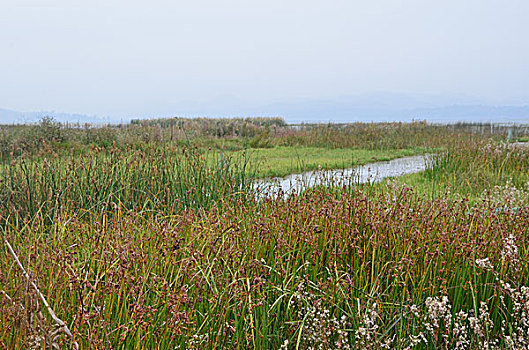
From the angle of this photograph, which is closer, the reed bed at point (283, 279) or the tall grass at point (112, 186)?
the reed bed at point (283, 279)

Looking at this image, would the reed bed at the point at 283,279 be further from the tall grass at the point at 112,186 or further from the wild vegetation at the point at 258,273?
the tall grass at the point at 112,186

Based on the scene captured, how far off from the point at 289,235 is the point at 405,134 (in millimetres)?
17367

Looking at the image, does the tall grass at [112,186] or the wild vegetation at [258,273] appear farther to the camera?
the tall grass at [112,186]

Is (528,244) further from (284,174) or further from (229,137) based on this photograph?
(229,137)

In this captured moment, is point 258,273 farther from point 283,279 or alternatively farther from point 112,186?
point 112,186

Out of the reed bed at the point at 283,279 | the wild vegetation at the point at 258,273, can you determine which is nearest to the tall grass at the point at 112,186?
the wild vegetation at the point at 258,273

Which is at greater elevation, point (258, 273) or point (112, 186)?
point (112, 186)

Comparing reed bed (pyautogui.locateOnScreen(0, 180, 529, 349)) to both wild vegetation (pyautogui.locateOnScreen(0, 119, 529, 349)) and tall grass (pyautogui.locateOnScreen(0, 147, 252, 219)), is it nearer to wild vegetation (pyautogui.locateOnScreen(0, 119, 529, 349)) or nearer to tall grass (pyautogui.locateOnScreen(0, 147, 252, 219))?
wild vegetation (pyautogui.locateOnScreen(0, 119, 529, 349))

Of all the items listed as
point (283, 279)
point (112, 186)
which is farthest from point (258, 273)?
point (112, 186)

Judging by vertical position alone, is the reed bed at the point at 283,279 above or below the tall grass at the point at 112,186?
below

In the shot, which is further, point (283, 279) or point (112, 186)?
point (112, 186)

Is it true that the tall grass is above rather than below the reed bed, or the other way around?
above

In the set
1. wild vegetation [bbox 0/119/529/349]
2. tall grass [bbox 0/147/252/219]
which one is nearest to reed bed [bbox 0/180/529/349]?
wild vegetation [bbox 0/119/529/349]

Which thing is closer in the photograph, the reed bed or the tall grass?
the reed bed
